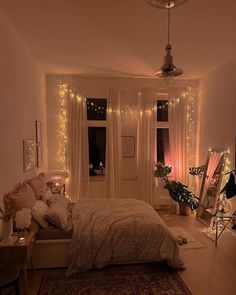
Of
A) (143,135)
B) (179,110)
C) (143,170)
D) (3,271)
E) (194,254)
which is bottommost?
(194,254)

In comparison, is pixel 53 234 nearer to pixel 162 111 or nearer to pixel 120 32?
pixel 120 32

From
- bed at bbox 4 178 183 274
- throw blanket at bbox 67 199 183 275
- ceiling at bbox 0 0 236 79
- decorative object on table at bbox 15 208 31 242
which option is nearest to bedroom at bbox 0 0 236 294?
ceiling at bbox 0 0 236 79

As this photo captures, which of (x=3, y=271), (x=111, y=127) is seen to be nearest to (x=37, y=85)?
(x=111, y=127)

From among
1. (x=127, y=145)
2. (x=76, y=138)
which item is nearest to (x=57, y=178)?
(x=76, y=138)

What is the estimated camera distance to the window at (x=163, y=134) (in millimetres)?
5988

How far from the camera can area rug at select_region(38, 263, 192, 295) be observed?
2734 millimetres

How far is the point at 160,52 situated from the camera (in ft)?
13.4

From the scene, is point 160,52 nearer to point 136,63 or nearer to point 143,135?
point 136,63

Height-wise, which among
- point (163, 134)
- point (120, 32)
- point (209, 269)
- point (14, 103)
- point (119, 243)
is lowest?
point (209, 269)

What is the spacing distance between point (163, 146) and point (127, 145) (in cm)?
85

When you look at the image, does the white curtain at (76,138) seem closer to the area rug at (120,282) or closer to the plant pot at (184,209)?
the plant pot at (184,209)

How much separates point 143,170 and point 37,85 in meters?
2.85

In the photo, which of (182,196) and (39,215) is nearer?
(39,215)

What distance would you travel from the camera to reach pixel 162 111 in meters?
6.04
